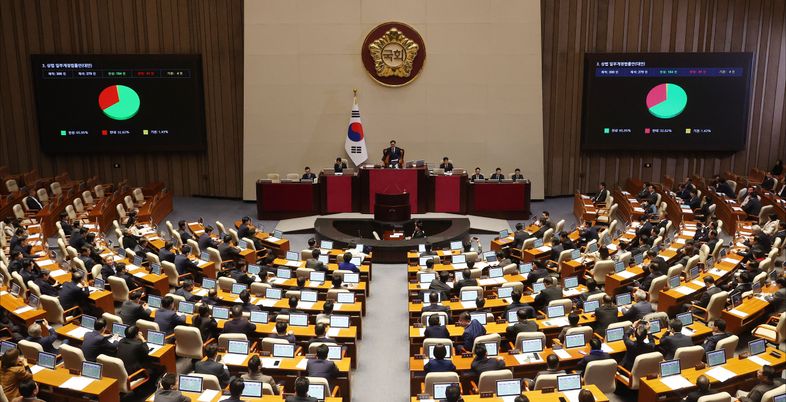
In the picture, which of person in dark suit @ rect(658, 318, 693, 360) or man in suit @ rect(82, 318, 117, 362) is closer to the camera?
person in dark suit @ rect(658, 318, 693, 360)

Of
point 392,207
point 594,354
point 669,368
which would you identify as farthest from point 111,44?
point 669,368

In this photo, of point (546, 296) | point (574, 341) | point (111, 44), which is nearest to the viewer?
point (574, 341)

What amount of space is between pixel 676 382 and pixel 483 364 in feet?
7.90

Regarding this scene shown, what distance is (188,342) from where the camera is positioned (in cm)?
1026

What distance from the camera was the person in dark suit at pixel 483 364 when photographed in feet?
29.3

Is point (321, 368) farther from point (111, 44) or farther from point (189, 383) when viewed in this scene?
point (111, 44)

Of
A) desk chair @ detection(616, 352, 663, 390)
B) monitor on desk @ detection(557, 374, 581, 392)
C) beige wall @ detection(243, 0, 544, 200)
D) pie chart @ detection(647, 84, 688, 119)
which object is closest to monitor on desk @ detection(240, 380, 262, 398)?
monitor on desk @ detection(557, 374, 581, 392)

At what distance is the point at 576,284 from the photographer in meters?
→ 12.6

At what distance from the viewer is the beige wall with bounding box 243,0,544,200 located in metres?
21.8

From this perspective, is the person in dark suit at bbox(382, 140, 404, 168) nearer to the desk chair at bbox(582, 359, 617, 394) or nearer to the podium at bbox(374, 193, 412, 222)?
the podium at bbox(374, 193, 412, 222)

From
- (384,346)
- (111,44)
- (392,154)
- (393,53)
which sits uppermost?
(111,44)

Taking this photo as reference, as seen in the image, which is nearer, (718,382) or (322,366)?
(718,382)

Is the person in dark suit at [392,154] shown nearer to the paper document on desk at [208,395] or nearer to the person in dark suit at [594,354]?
the person in dark suit at [594,354]

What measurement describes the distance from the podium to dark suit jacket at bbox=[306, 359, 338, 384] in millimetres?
10233
